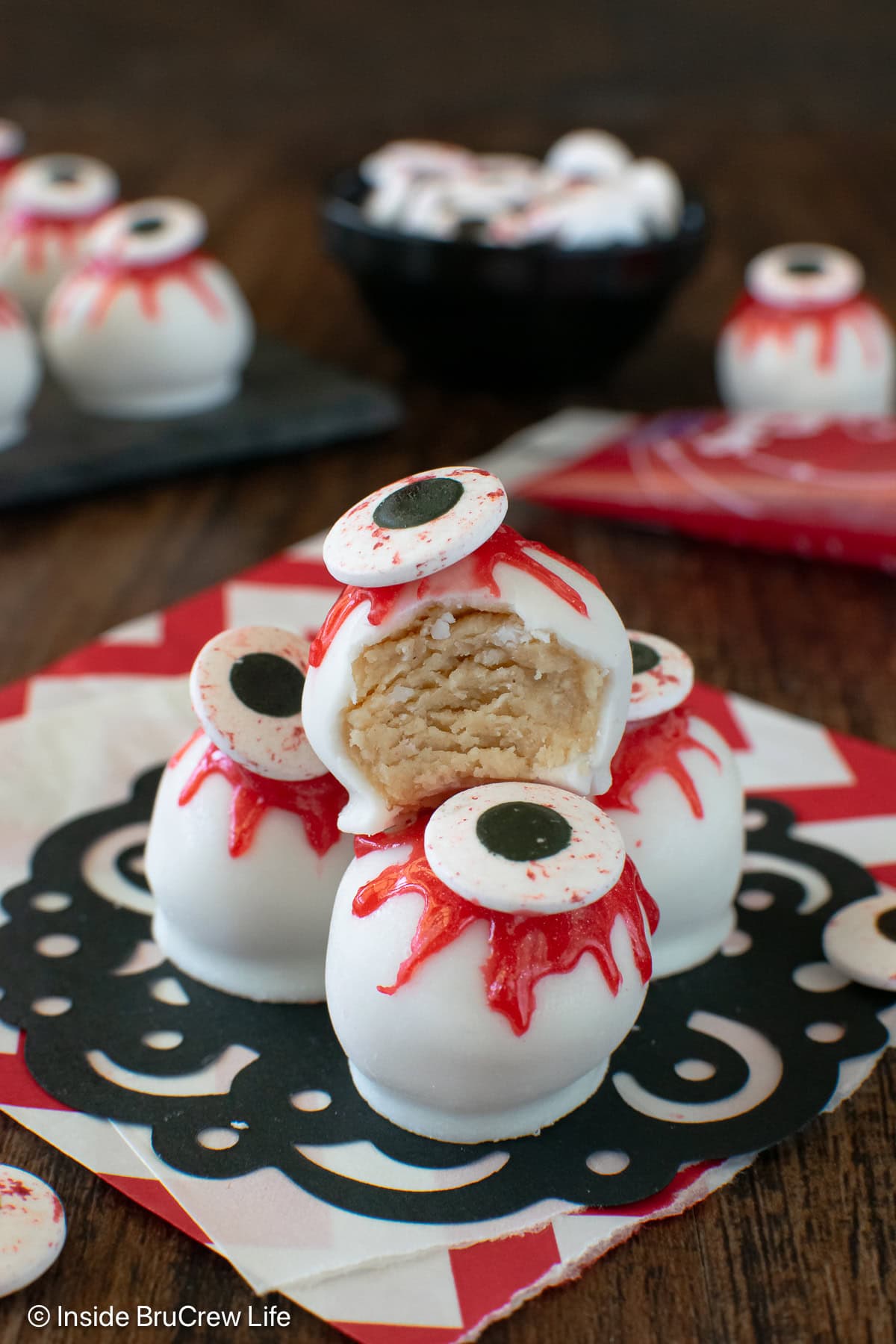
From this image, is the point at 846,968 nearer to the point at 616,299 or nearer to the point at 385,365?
the point at 616,299

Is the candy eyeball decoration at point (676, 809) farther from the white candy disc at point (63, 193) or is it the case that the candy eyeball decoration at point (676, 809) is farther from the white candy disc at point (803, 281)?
the white candy disc at point (63, 193)

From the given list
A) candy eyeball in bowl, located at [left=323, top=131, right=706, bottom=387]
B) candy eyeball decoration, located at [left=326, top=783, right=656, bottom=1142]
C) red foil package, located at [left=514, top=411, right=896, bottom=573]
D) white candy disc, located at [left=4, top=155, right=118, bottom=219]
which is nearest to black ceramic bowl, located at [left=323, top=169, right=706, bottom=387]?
candy eyeball in bowl, located at [left=323, top=131, right=706, bottom=387]

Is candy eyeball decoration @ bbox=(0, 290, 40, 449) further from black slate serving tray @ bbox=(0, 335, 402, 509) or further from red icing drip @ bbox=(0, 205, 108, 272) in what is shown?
red icing drip @ bbox=(0, 205, 108, 272)

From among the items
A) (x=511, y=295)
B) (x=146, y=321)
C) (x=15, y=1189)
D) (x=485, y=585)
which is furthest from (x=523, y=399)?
(x=15, y=1189)

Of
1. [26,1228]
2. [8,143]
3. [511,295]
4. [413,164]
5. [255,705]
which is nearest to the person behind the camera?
[26,1228]

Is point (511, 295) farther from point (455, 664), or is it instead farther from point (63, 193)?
point (455, 664)

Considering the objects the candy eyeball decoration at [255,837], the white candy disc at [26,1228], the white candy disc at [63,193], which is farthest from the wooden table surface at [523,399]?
the white candy disc at [63,193]
